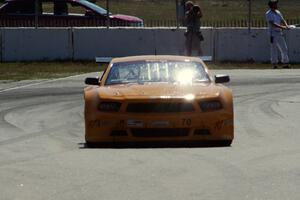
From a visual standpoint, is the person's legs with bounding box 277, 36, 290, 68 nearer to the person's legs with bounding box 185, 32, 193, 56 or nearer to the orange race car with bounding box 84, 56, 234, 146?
the person's legs with bounding box 185, 32, 193, 56

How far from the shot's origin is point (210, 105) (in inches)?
445

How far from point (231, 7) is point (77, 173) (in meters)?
27.0

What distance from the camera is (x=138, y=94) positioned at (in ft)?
37.4

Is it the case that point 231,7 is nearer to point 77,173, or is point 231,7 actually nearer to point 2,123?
point 2,123

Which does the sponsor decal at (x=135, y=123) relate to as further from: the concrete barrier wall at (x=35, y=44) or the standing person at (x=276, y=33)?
the concrete barrier wall at (x=35, y=44)

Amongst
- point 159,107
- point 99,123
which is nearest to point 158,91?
point 159,107

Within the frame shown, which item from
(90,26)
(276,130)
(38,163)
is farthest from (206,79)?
(90,26)

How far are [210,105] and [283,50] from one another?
14997 millimetres

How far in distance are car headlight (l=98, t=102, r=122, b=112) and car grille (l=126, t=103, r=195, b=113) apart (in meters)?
0.14

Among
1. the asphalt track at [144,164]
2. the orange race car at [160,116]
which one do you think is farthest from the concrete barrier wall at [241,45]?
the orange race car at [160,116]

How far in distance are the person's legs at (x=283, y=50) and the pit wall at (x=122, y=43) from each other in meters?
1.20

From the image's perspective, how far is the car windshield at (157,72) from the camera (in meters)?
12.5

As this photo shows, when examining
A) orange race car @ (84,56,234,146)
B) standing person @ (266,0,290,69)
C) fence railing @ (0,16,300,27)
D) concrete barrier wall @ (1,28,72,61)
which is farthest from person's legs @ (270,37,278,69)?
orange race car @ (84,56,234,146)

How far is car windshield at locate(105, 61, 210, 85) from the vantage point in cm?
1246
